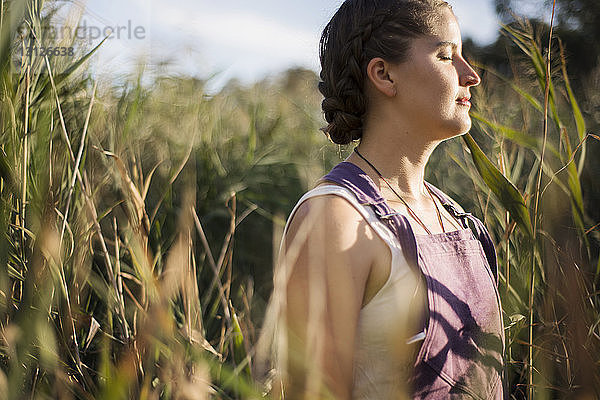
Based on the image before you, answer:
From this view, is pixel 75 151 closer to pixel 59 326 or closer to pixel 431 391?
pixel 59 326

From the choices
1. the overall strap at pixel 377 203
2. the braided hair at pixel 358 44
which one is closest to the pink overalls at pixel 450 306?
the overall strap at pixel 377 203

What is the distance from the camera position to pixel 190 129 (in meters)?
2.12

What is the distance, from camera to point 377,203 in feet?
3.54

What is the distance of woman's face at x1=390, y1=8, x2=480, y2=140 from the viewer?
3.58ft

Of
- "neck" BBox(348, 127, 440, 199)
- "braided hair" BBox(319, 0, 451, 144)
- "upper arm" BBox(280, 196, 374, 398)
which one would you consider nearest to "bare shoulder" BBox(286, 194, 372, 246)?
"upper arm" BBox(280, 196, 374, 398)

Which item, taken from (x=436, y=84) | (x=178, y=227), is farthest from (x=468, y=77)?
(x=178, y=227)

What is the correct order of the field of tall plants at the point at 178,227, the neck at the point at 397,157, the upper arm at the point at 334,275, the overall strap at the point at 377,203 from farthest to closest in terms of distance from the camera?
the neck at the point at 397,157
the overall strap at the point at 377,203
the upper arm at the point at 334,275
the field of tall plants at the point at 178,227

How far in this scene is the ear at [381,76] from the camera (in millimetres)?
1141

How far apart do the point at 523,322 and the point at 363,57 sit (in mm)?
567

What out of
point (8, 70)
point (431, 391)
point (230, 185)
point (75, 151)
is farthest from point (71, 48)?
point (230, 185)

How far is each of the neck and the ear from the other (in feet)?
0.29

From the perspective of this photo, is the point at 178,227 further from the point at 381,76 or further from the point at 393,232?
the point at 381,76

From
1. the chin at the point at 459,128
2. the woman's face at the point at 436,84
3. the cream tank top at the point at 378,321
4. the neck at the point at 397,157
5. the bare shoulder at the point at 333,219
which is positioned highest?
the woman's face at the point at 436,84

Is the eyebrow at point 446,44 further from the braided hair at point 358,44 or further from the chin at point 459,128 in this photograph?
the chin at point 459,128
